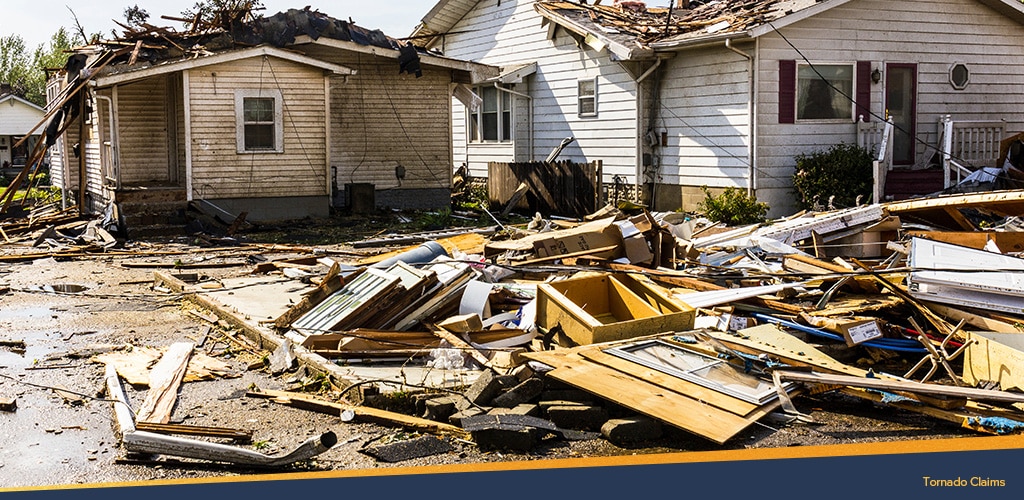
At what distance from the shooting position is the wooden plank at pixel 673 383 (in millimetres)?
7066

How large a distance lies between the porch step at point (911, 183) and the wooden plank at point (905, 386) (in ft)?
40.6

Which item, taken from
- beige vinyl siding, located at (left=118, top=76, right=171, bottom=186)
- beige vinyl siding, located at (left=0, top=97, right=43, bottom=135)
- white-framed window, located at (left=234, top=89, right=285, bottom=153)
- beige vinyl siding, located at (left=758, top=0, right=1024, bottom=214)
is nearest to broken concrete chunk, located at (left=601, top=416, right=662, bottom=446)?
beige vinyl siding, located at (left=758, top=0, right=1024, bottom=214)

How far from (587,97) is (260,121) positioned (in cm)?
756

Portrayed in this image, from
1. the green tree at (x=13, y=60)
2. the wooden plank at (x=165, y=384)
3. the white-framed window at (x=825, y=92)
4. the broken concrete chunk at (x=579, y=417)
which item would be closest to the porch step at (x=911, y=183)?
the white-framed window at (x=825, y=92)

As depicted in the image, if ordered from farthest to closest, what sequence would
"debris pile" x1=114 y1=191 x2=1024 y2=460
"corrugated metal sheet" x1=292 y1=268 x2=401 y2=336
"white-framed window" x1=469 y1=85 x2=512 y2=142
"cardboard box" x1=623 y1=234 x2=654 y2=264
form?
"white-framed window" x1=469 y1=85 x2=512 y2=142 < "cardboard box" x1=623 y1=234 x2=654 y2=264 < "corrugated metal sheet" x1=292 y1=268 x2=401 y2=336 < "debris pile" x1=114 y1=191 x2=1024 y2=460

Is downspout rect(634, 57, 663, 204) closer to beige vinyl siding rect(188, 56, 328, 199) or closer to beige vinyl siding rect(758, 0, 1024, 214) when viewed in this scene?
beige vinyl siding rect(758, 0, 1024, 214)

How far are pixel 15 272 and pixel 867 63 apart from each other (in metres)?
15.7

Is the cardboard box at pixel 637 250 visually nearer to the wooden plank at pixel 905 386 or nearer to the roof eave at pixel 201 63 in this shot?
the wooden plank at pixel 905 386

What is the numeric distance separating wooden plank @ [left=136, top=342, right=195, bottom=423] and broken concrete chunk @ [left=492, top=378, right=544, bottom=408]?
2.40m

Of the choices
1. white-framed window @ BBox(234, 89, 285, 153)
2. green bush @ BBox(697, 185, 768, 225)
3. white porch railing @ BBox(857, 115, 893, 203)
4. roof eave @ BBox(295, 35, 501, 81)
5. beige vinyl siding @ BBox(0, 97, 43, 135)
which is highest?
beige vinyl siding @ BBox(0, 97, 43, 135)

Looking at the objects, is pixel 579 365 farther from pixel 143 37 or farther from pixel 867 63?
pixel 143 37

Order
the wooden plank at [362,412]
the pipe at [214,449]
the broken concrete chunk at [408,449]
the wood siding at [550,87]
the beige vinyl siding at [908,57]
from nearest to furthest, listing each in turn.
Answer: the pipe at [214,449]
the broken concrete chunk at [408,449]
the wooden plank at [362,412]
the beige vinyl siding at [908,57]
the wood siding at [550,87]

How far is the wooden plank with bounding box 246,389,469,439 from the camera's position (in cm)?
700

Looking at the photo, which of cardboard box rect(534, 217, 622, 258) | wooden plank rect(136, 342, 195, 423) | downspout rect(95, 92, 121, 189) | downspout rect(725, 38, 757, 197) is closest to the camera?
Result: wooden plank rect(136, 342, 195, 423)
